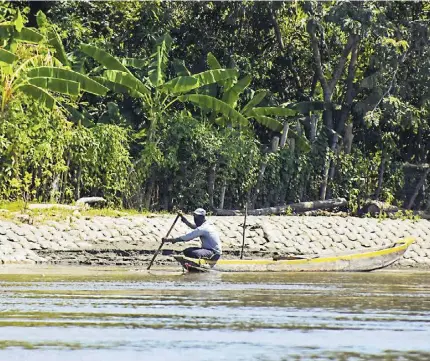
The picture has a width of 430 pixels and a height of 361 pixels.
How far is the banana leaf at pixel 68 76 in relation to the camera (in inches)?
976

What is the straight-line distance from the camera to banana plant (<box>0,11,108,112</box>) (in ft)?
80.2

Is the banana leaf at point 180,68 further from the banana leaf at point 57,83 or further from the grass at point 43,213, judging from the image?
the grass at point 43,213

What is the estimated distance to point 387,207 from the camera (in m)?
28.8

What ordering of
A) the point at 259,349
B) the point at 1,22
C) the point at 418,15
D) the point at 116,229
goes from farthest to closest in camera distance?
the point at 418,15 → the point at 1,22 → the point at 116,229 → the point at 259,349

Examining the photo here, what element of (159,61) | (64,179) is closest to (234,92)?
Result: (159,61)

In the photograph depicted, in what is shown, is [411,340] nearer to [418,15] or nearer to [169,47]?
[169,47]

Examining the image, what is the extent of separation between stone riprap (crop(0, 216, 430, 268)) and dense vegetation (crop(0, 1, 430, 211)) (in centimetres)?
192

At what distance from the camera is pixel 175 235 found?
23953mm

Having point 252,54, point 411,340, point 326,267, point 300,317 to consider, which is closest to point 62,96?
point 252,54

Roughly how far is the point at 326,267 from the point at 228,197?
6722 mm

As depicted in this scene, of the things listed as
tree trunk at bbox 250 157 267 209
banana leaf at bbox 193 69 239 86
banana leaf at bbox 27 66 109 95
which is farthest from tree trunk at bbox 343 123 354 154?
banana leaf at bbox 27 66 109 95

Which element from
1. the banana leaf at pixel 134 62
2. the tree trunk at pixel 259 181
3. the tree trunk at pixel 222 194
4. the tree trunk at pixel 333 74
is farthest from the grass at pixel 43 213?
the tree trunk at pixel 333 74

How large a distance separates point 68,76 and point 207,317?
1287 centimetres

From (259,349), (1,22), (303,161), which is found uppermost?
(1,22)
